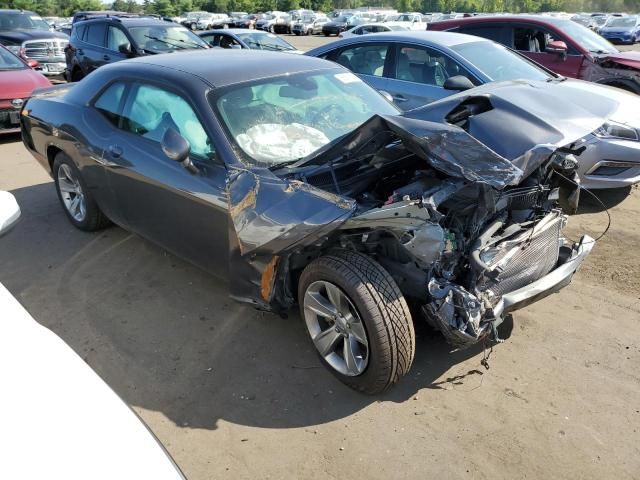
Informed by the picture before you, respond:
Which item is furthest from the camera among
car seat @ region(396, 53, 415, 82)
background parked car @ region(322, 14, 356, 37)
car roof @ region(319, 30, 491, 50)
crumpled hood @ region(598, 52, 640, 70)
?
background parked car @ region(322, 14, 356, 37)

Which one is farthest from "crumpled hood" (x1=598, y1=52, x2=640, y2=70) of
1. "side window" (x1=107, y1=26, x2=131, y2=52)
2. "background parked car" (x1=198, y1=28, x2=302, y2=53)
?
"side window" (x1=107, y1=26, x2=131, y2=52)

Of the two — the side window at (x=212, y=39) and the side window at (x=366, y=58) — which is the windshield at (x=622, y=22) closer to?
the side window at (x=212, y=39)

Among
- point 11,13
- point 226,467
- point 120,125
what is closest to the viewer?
point 226,467

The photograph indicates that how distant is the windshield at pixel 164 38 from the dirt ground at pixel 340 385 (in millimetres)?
6535

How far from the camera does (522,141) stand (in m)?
2.78

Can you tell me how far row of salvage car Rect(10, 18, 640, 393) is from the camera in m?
2.59

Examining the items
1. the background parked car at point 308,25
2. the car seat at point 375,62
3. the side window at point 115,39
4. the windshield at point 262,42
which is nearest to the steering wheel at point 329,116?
the car seat at point 375,62

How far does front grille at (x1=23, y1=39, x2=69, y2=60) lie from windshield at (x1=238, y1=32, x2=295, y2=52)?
4.67m

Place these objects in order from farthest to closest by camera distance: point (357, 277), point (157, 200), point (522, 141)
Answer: point (157, 200) < point (522, 141) < point (357, 277)

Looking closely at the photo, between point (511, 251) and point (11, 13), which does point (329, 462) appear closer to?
point (511, 251)

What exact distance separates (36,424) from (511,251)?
2.35 m

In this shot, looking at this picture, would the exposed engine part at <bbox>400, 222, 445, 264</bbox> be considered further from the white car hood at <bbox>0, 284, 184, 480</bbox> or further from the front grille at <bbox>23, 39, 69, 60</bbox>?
the front grille at <bbox>23, 39, 69, 60</bbox>

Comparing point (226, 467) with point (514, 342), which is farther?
point (514, 342)

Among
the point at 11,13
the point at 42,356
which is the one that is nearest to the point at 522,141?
the point at 42,356
